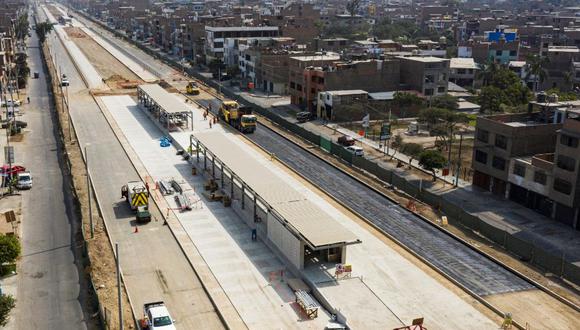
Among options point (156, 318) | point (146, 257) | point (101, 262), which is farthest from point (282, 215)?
point (101, 262)

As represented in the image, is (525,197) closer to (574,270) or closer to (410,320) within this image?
(574,270)

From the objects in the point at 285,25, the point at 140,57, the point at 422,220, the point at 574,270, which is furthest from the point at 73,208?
the point at 140,57

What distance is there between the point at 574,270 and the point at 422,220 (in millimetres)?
14763

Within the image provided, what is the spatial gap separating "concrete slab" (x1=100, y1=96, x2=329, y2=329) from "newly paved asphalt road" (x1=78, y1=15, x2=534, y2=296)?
12.1 meters

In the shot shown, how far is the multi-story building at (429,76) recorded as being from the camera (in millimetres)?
107375

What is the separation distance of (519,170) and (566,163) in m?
5.98

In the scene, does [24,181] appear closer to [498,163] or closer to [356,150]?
[356,150]

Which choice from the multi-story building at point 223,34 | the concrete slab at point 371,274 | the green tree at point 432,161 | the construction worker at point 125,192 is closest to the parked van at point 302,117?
the green tree at point 432,161

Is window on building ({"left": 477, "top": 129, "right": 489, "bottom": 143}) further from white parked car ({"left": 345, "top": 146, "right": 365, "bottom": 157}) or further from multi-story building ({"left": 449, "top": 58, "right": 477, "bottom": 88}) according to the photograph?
multi-story building ({"left": 449, "top": 58, "right": 477, "bottom": 88})

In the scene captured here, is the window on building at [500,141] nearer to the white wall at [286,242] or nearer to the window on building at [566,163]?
the window on building at [566,163]

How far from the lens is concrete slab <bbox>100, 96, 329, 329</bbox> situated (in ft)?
124

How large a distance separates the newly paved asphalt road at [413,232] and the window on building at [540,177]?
12.7m

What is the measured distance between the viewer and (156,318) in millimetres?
34406

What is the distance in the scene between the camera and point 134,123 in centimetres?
9238
